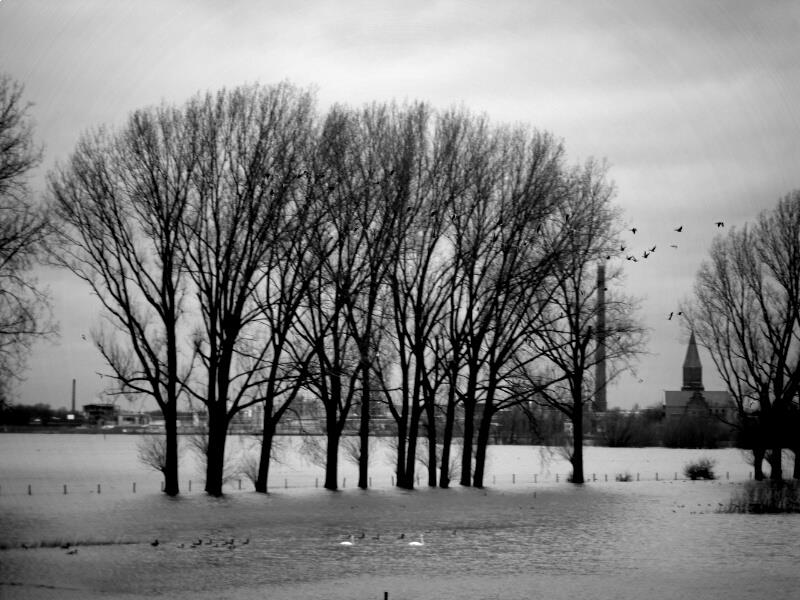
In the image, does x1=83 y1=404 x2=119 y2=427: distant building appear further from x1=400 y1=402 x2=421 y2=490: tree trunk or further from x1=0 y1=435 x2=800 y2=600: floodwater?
x1=400 y1=402 x2=421 y2=490: tree trunk

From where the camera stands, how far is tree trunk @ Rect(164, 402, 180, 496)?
131ft

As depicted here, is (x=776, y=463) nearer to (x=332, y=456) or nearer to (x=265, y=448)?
(x=332, y=456)

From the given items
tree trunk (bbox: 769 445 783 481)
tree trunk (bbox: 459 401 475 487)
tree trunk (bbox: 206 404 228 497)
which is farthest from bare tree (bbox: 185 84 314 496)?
tree trunk (bbox: 769 445 783 481)

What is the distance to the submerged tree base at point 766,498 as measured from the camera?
4012cm

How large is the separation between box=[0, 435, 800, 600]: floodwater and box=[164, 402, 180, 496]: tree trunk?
2.96 feet

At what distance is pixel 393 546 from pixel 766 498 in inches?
915

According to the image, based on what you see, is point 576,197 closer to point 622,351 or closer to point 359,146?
point 622,351

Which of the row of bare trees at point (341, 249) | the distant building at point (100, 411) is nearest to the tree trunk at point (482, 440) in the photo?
the row of bare trees at point (341, 249)

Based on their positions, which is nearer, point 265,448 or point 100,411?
point 265,448

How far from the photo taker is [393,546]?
91.9ft

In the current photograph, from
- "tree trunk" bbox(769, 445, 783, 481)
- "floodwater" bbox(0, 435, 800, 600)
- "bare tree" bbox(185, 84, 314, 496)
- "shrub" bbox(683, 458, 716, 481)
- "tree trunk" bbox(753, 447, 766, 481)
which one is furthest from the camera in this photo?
"shrub" bbox(683, 458, 716, 481)

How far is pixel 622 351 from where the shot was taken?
1950 inches

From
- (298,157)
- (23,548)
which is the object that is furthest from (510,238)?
(23,548)

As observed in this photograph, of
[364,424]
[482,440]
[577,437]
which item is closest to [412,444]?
[364,424]
